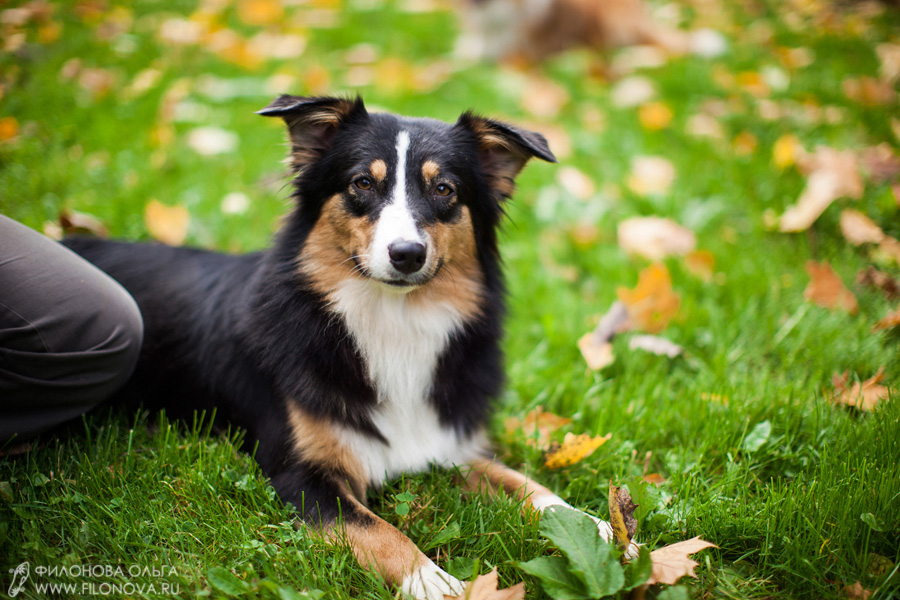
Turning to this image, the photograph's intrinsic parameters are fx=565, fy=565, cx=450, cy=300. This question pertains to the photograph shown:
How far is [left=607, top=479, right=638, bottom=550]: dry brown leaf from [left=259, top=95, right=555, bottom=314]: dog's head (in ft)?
3.53

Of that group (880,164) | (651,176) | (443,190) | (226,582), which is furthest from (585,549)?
(880,164)

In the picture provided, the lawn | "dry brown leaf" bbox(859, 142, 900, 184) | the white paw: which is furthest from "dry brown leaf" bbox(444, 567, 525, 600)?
"dry brown leaf" bbox(859, 142, 900, 184)

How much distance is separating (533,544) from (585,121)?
15.8 ft

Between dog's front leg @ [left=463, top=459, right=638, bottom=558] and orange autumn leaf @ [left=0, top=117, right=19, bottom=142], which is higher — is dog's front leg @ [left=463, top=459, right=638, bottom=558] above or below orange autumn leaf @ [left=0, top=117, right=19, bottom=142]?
below

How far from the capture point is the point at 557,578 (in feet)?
5.80

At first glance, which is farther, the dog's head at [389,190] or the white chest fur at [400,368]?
the white chest fur at [400,368]

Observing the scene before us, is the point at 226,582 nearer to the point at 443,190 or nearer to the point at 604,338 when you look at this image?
the point at 443,190

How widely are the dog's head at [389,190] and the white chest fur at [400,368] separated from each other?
0.10m

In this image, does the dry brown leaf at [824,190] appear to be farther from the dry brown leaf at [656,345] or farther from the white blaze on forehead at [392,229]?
the white blaze on forehead at [392,229]

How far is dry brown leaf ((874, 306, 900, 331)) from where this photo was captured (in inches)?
120

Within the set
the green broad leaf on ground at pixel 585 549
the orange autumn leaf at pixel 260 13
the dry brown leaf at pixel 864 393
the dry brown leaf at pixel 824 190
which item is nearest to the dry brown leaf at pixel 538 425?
the green broad leaf on ground at pixel 585 549

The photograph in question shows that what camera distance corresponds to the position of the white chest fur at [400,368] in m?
2.39

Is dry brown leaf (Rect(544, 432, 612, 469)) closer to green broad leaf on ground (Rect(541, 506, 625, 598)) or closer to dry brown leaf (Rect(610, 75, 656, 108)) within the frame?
green broad leaf on ground (Rect(541, 506, 625, 598))

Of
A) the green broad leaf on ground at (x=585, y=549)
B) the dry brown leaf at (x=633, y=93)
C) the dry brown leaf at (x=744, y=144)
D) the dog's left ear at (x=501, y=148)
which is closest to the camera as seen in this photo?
the green broad leaf on ground at (x=585, y=549)
